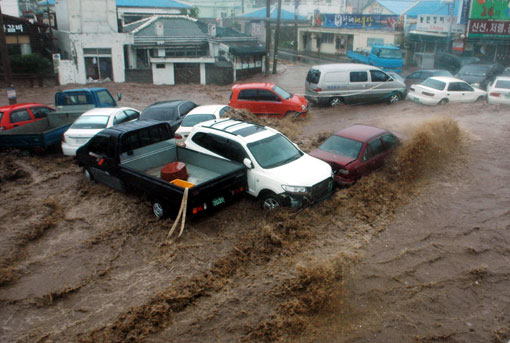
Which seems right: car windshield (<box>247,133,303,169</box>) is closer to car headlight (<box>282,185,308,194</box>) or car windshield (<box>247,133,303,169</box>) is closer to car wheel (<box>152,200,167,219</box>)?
car headlight (<box>282,185,308,194</box>)

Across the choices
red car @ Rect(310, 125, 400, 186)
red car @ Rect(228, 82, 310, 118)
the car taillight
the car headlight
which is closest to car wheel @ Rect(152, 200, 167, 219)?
the car taillight

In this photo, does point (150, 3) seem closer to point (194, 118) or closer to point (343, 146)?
point (194, 118)

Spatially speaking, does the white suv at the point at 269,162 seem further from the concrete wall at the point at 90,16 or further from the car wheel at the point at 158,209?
the concrete wall at the point at 90,16

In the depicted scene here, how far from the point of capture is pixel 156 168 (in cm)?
1009

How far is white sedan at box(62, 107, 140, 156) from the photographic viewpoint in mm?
12225

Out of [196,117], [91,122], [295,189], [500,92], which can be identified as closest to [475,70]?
[500,92]

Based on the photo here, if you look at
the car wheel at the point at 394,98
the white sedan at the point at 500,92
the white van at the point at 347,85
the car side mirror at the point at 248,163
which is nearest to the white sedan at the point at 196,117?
the car side mirror at the point at 248,163

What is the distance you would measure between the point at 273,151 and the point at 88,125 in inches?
255

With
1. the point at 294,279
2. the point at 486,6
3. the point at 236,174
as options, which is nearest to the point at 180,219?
the point at 236,174

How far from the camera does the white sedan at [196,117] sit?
12.6 meters

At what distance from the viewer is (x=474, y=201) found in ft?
31.5

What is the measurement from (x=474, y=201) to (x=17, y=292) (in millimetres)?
9684

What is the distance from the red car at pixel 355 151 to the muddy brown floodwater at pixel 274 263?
1.06 feet

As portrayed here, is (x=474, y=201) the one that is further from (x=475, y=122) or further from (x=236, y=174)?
(x=475, y=122)
